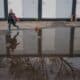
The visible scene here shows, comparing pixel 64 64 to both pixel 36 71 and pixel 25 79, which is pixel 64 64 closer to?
pixel 36 71

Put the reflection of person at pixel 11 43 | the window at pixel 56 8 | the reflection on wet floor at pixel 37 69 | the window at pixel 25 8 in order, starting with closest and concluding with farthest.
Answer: the reflection on wet floor at pixel 37 69
the reflection of person at pixel 11 43
the window at pixel 25 8
the window at pixel 56 8

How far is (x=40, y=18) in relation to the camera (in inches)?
864

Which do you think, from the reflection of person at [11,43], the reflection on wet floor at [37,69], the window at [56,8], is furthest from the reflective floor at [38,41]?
the window at [56,8]

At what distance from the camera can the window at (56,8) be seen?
862 inches

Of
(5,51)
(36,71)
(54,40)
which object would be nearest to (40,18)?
(54,40)

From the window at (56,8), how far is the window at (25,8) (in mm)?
744

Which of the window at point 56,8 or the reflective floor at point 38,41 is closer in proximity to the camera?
the reflective floor at point 38,41

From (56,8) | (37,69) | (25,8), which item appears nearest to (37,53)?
(37,69)

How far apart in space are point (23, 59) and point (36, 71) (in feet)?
5.40

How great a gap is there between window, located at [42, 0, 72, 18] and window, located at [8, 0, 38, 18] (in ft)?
2.44

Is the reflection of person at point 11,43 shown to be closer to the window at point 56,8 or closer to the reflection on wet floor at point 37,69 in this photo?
the reflection on wet floor at point 37,69

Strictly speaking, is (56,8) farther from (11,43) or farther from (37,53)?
(37,53)

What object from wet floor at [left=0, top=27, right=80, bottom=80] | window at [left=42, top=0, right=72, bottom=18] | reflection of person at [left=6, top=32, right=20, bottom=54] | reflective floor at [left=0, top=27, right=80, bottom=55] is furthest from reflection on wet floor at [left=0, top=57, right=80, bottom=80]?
window at [left=42, top=0, right=72, bottom=18]

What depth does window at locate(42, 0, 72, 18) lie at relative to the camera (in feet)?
71.8
